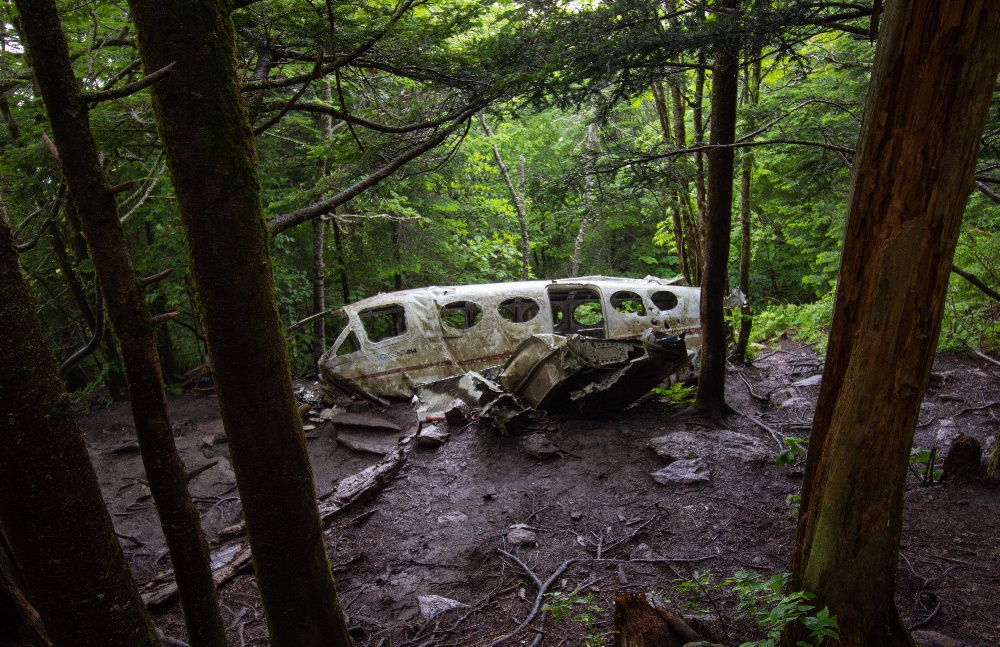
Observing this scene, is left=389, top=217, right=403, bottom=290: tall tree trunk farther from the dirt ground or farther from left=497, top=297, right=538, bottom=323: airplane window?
the dirt ground

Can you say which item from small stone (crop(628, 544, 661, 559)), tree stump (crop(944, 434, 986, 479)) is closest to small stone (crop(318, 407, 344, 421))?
small stone (crop(628, 544, 661, 559))

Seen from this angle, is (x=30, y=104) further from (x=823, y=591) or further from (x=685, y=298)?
(x=685, y=298)

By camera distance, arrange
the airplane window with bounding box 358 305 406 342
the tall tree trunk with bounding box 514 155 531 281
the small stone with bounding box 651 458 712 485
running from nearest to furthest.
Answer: the small stone with bounding box 651 458 712 485 → the airplane window with bounding box 358 305 406 342 → the tall tree trunk with bounding box 514 155 531 281

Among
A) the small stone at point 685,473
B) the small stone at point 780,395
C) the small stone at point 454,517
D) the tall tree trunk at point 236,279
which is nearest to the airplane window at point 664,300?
the small stone at point 780,395

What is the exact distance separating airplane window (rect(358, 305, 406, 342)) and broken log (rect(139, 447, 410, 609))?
3.65 m

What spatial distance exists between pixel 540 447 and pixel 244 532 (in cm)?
355

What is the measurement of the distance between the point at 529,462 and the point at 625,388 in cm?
185

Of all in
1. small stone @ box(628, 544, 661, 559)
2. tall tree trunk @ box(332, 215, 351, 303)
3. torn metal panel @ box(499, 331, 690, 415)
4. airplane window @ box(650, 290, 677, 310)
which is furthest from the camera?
tall tree trunk @ box(332, 215, 351, 303)

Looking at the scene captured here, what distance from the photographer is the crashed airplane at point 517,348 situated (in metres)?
7.58

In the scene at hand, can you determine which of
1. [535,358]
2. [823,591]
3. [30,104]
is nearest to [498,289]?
[535,358]

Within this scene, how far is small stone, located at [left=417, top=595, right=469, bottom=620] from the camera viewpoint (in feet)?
13.3

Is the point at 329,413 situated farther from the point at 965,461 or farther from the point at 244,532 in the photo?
the point at 965,461

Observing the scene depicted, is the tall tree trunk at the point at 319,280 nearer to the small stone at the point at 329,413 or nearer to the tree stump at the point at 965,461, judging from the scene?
the small stone at the point at 329,413

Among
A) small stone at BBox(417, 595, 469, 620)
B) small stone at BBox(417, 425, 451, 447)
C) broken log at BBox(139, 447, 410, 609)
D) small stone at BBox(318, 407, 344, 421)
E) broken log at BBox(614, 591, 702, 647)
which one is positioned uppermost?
broken log at BBox(614, 591, 702, 647)
